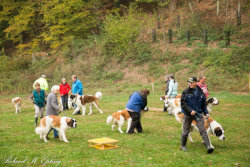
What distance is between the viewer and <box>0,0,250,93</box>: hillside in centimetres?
2688

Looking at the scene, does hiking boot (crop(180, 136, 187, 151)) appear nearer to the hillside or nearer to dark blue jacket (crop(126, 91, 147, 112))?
dark blue jacket (crop(126, 91, 147, 112))

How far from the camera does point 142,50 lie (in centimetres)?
3272

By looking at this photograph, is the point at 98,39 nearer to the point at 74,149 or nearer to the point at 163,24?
the point at 163,24

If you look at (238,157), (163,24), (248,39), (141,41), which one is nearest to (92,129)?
(238,157)

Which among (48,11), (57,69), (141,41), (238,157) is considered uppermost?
(48,11)

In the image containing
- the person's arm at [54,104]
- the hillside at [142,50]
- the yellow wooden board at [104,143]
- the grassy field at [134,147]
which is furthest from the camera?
the hillside at [142,50]

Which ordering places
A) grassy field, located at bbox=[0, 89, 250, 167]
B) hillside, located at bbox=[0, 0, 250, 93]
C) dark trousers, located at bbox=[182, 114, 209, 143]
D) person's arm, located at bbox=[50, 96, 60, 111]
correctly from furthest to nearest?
hillside, located at bbox=[0, 0, 250, 93] → person's arm, located at bbox=[50, 96, 60, 111] → dark trousers, located at bbox=[182, 114, 209, 143] → grassy field, located at bbox=[0, 89, 250, 167]

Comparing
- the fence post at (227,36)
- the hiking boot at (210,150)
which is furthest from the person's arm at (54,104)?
the fence post at (227,36)

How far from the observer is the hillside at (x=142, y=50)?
26875 mm

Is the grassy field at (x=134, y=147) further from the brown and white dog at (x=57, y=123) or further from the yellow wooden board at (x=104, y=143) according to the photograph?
the brown and white dog at (x=57, y=123)

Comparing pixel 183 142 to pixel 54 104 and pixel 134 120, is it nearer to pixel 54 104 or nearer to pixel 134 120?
pixel 134 120

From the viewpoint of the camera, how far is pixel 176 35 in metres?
33.1

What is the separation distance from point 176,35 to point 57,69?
597 inches

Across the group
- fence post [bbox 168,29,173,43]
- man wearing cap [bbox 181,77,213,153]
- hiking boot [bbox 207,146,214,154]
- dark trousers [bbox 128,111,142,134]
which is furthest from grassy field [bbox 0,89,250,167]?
fence post [bbox 168,29,173,43]
